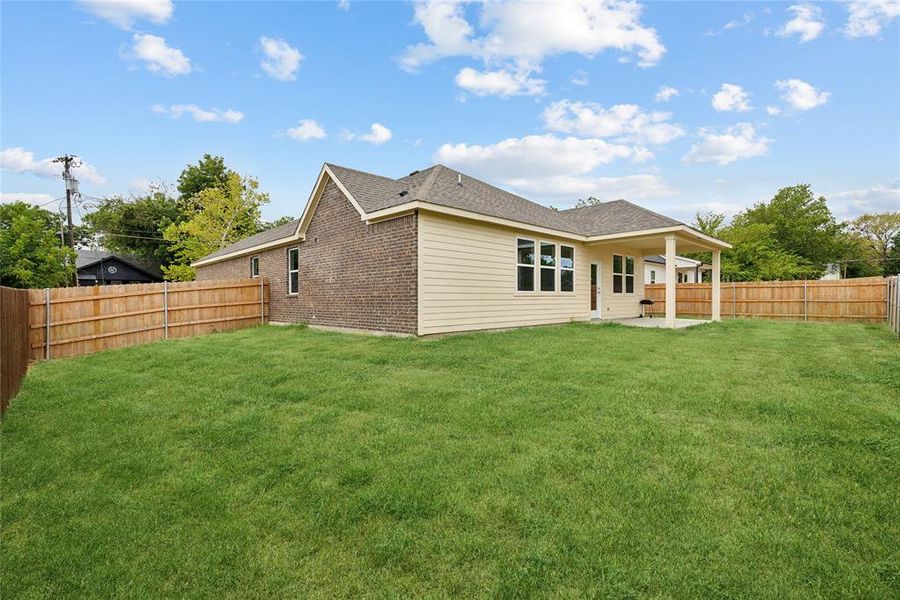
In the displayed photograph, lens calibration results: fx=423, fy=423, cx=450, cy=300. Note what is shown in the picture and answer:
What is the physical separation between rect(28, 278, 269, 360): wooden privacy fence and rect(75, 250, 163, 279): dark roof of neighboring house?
26177 millimetres

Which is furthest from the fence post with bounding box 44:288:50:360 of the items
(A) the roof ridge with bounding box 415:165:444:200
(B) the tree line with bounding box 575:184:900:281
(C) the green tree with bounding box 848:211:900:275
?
(C) the green tree with bounding box 848:211:900:275

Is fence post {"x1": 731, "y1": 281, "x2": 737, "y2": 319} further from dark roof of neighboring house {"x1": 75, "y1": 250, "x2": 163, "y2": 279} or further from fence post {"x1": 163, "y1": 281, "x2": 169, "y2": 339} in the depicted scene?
dark roof of neighboring house {"x1": 75, "y1": 250, "x2": 163, "y2": 279}

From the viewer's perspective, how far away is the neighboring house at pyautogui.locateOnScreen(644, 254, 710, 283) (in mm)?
27947

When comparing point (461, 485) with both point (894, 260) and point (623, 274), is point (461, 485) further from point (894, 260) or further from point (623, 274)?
point (894, 260)

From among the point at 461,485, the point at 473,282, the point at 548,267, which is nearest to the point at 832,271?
the point at 548,267

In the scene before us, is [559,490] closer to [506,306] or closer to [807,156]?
[506,306]

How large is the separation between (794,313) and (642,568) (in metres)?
20.0

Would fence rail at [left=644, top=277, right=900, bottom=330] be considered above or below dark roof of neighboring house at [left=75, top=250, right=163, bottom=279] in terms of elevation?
below

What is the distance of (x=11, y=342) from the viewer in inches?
227

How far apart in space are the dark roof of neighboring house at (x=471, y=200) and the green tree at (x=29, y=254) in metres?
15.2

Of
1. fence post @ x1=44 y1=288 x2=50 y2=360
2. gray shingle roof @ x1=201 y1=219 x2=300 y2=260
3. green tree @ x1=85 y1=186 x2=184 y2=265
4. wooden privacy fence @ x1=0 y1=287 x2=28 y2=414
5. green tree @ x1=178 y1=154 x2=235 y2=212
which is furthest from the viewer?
green tree @ x1=85 y1=186 x2=184 y2=265

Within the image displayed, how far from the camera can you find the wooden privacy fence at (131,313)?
31.3ft

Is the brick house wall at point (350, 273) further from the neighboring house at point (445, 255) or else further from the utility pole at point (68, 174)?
the utility pole at point (68, 174)

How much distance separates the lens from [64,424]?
4711 mm
